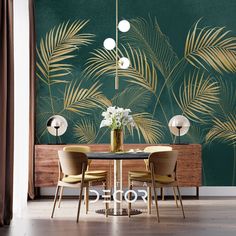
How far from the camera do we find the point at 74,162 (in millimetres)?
6398

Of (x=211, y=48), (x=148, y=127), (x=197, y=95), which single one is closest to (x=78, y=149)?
(x=148, y=127)

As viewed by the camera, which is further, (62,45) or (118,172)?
(62,45)

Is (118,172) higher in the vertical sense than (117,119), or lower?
lower

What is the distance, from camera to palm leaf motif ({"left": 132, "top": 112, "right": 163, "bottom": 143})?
864 centimetres

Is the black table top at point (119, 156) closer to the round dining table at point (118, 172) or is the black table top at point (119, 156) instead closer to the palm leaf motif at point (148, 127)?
the round dining table at point (118, 172)

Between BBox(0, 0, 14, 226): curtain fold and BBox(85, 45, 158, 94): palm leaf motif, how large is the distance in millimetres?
2736

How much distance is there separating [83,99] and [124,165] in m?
1.31

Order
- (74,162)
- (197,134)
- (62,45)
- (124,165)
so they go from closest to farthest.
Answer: (74,162) → (124,165) → (197,134) → (62,45)

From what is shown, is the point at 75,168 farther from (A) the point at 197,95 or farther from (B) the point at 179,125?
(A) the point at 197,95

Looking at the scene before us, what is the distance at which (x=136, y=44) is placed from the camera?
870cm

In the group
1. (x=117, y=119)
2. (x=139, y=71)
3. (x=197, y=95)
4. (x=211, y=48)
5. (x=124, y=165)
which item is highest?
(x=211, y=48)

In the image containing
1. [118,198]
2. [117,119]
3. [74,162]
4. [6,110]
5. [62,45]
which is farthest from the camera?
[62,45]

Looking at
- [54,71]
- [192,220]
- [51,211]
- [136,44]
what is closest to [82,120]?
[54,71]

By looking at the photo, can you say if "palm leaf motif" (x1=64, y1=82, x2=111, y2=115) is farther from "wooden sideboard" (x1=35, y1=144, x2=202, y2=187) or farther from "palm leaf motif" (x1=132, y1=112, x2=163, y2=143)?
"wooden sideboard" (x1=35, y1=144, x2=202, y2=187)
